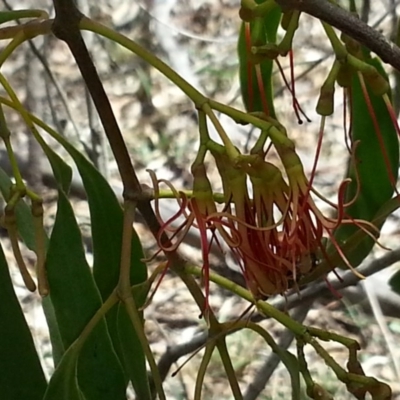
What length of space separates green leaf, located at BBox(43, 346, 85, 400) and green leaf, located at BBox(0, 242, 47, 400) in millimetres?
31

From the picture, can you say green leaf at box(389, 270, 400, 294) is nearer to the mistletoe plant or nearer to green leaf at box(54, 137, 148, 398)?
the mistletoe plant

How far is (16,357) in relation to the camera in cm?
52

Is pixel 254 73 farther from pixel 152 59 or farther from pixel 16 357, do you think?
pixel 16 357

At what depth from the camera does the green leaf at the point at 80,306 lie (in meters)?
0.55

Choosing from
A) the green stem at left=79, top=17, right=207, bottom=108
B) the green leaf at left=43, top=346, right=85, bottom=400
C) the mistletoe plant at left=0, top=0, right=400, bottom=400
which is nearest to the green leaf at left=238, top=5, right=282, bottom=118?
the mistletoe plant at left=0, top=0, right=400, bottom=400

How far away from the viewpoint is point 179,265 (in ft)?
1.74

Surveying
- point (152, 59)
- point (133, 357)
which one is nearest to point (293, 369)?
point (133, 357)

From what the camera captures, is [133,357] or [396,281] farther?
[396,281]

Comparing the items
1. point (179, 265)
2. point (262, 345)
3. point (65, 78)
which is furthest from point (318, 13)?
point (65, 78)

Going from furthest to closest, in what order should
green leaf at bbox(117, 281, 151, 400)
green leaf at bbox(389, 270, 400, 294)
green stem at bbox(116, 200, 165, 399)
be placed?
1. green leaf at bbox(389, 270, 400, 294)
2. green leaf at bbox(117, 281, 151, 400)
3. green stem at bbox(116, 200, 165, 399)

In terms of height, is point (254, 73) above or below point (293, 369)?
above

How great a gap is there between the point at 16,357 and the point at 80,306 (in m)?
0.06

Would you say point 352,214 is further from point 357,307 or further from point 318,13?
point 357,307

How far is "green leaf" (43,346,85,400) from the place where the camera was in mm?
490
